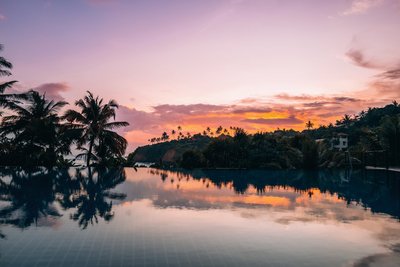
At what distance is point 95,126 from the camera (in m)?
27.2

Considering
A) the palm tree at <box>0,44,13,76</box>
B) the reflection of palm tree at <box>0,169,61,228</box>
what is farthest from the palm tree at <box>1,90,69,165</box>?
the reflection of palm tree at <box>0,169,61,228</box>

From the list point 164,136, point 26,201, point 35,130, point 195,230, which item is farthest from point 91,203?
point 164,136

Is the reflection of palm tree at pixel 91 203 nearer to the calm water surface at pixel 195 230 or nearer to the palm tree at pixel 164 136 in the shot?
the calm water surface at pixel 195 230

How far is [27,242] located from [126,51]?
60.7ft

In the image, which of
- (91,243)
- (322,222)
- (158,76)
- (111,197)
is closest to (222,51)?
(158,76)

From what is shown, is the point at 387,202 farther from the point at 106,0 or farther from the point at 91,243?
the point at 106,0

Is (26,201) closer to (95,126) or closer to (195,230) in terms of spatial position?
(195,230)

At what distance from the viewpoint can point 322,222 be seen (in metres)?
8.90

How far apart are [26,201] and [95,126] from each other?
16.0 meters

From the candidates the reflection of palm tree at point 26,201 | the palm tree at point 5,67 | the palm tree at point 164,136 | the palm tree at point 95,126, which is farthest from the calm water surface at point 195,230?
the palm tree at point 164,136

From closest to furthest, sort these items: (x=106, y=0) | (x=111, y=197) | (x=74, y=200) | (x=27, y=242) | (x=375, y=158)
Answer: (x=27, y=242)
(x=74, y=200)
(x=111, y=197)
(x=106, y=0)
(x=375, y=158)

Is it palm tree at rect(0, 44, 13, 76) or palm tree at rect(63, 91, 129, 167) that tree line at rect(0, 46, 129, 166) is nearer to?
palm tree at rect(63, 91, 129, 167)

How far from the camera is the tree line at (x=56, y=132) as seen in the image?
25.5 m

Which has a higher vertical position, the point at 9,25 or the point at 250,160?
the point at 9,25
